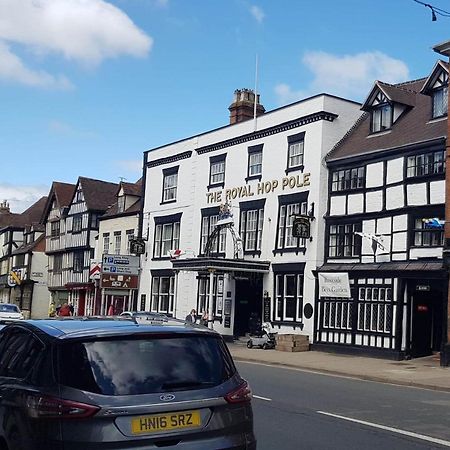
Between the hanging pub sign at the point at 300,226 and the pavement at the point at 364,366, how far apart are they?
15.7 feet

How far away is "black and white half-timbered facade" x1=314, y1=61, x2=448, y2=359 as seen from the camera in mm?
24031

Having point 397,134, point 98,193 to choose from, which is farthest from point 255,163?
point 98,193

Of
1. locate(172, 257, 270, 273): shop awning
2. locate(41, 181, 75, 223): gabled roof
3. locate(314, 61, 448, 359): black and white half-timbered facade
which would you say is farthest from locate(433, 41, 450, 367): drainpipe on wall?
locate(41, 181, 75, 223): gabled roof

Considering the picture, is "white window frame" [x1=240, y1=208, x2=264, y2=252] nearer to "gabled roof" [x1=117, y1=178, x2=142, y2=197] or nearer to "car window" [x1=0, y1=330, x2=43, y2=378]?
"gabled roof" [x1=117, y1=178, x2=142, y2=197]

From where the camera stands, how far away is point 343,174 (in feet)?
91.4

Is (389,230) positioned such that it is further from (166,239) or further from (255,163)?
(166,239)

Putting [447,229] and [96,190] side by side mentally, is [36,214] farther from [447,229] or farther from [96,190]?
[447,229]

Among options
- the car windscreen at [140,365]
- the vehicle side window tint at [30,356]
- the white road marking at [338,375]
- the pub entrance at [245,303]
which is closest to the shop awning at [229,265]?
the pub entrance at [245,303]

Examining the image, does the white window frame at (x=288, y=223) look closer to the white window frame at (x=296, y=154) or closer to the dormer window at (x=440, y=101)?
the white window frame at (x=296, y=154)

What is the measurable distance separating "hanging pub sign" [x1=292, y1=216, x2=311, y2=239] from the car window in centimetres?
2222

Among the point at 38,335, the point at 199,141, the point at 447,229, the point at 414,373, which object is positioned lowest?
the point at 414,373

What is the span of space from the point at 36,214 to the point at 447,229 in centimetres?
→ 5835

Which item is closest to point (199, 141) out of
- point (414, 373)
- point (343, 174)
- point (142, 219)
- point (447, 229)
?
point (142, 219)

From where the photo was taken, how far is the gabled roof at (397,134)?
24969mm
